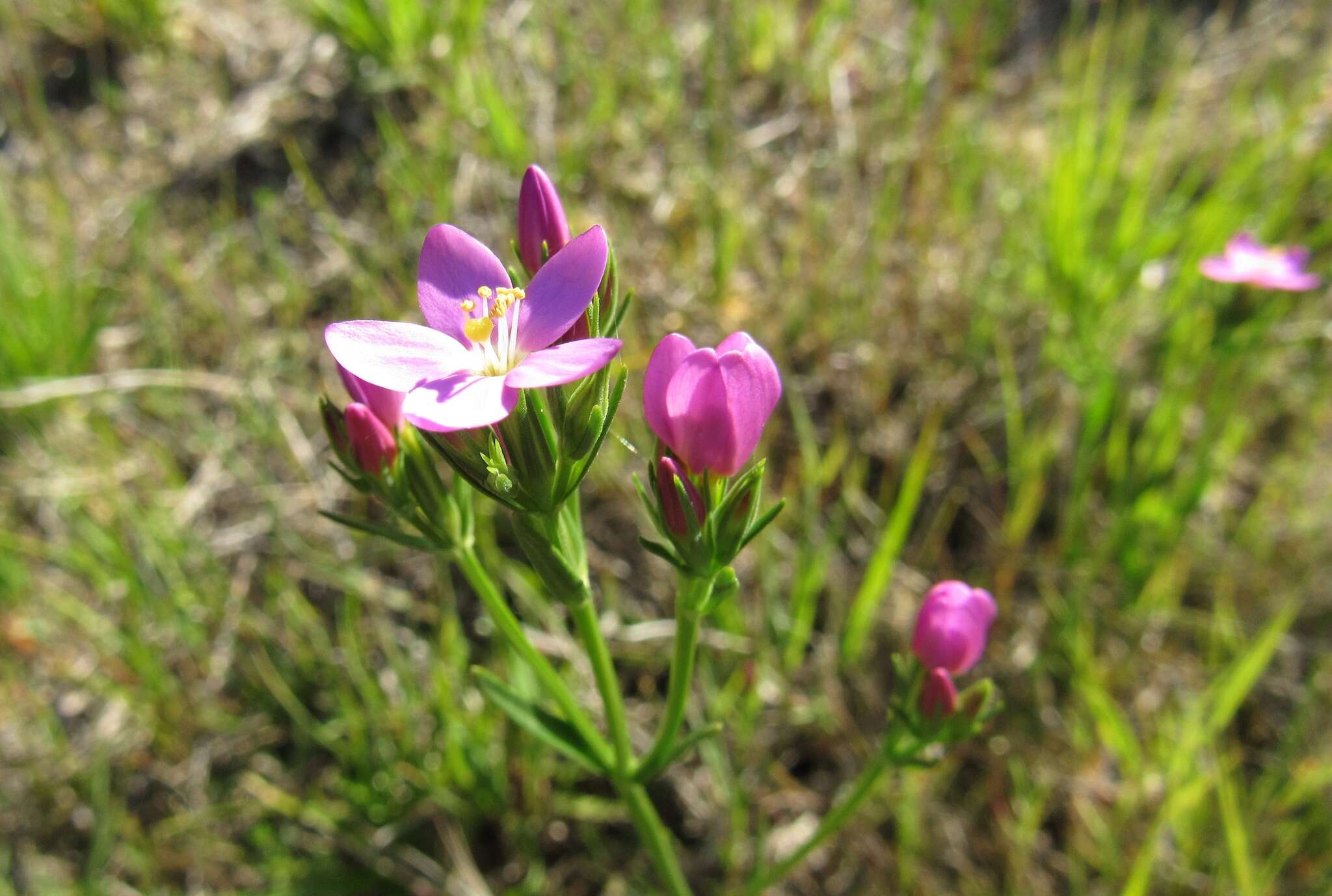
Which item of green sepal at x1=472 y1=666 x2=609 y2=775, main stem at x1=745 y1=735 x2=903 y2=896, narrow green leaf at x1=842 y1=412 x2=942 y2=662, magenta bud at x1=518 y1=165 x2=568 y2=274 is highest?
magenta bud at x1=518 y1=165 x2=568 y2=274

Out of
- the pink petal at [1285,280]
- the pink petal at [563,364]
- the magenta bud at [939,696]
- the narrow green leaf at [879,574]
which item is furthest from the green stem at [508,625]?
the pink petal at [1285,280]

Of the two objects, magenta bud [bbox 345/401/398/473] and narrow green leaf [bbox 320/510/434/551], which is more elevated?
magenta bud [bbox 345/401/398/473]

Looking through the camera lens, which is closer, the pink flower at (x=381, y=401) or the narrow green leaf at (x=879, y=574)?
the pink flower at (x=381, y=401)

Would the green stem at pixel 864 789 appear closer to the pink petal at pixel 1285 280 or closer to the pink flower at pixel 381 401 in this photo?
the pink flower at pixel 381 401

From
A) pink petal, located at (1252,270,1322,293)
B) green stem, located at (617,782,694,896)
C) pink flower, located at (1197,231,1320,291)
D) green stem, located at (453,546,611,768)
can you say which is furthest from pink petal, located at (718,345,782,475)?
pink petal, located at (1252,270,1322,293)

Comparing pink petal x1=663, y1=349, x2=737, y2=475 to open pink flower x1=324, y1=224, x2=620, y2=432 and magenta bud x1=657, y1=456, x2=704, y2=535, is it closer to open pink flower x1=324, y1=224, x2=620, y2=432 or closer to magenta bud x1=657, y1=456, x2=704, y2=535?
magenta bud x1=657, y1=456, x2=704, y2=535

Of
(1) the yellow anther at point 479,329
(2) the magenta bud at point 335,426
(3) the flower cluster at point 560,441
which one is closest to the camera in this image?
(3) the flower cluster at point 560,441

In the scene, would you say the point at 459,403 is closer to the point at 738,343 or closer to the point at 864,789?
the point at 738,343
